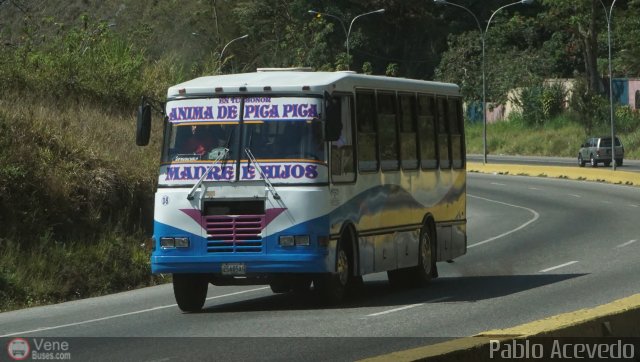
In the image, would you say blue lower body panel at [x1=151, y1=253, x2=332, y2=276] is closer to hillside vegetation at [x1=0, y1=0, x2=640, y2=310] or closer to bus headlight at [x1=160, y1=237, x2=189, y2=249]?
bus headlight at [x1=160, y1=237, x2=189, y2=249]

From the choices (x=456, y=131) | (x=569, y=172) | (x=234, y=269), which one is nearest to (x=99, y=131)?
(x=456, y=131)

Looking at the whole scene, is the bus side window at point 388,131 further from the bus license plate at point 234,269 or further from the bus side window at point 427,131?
the bus license plate at point 234,269

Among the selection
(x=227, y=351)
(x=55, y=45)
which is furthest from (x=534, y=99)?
(x=227, y=351)

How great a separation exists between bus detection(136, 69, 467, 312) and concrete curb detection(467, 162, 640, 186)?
35.1m

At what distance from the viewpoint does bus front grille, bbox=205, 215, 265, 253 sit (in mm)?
17203

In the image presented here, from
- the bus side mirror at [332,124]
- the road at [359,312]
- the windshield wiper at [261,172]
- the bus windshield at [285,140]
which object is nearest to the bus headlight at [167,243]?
the road at [359,312]

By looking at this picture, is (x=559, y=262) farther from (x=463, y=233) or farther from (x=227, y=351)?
(x=227, y=351)

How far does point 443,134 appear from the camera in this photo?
22.2 metres

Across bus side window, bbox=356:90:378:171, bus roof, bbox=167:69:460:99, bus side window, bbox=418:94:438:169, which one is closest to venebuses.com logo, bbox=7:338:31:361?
bus roof, bbox=167:69:460:99

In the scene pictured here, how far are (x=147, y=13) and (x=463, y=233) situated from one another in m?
82.9

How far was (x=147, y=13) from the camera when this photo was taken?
10375cm

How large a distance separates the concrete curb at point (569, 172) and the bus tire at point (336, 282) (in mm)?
35532

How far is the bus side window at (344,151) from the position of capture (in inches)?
696

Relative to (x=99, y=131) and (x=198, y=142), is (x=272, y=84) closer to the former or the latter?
(x=198, y=142)
